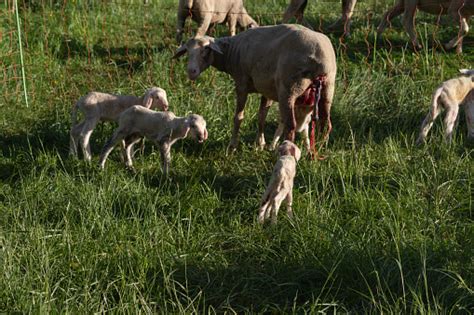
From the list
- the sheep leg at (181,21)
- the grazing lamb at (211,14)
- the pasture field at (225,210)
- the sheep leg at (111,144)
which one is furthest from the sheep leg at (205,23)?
the sheep leg at (111,144)

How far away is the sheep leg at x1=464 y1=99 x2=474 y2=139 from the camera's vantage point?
308 inches

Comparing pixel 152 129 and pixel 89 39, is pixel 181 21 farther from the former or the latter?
pixel 152 129

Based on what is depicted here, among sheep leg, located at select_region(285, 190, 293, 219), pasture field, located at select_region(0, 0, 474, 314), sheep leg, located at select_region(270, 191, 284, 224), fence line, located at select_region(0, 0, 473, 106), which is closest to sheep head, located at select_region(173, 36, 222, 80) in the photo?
pasture field, located at select_region(0, 0, 474, 314)

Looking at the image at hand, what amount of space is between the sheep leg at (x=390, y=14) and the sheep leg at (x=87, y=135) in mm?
5117

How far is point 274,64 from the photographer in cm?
713

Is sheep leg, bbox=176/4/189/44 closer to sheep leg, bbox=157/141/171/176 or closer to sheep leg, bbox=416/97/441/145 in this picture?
sheep leg, bbox=157/141/171/176

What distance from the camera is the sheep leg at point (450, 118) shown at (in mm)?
7566

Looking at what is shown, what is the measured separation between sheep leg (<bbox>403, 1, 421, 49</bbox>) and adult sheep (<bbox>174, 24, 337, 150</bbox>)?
134 inches

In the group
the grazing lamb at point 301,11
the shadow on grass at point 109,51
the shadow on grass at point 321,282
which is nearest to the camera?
the shadow on grass at point 321,282

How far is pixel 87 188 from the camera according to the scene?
6094 mm

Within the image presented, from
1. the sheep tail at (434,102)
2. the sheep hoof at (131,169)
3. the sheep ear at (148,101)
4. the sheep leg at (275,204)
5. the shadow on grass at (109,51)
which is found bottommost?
the sheep hoof at (131,169)

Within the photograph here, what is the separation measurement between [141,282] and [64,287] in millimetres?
486

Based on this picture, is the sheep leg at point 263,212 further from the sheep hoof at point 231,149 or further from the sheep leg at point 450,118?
the sheep leg at point 450,118

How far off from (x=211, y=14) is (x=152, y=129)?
400 cm
